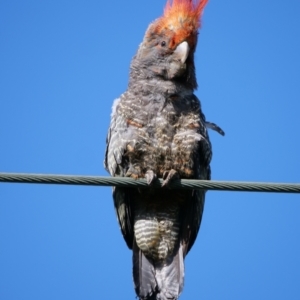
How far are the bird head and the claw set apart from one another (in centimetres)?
126

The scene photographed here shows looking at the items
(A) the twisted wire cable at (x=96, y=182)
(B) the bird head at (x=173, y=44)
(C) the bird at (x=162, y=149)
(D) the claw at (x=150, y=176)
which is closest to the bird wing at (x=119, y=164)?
(C) the bird at (x=162, y=149)

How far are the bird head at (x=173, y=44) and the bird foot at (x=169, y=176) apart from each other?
119 cm

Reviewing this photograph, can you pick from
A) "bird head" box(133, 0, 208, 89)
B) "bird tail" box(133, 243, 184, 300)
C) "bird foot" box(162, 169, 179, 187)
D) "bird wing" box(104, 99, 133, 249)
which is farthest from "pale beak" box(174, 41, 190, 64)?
"bird tail" box(133, 243, 184, 300)

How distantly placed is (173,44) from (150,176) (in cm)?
173

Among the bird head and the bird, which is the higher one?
the bird head

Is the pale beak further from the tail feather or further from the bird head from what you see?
the tail feather

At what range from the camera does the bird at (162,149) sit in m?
6.53

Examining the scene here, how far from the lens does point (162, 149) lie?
6488 mm

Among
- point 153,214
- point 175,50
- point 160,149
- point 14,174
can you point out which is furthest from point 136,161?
point 14,174

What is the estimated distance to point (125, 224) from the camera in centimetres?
700

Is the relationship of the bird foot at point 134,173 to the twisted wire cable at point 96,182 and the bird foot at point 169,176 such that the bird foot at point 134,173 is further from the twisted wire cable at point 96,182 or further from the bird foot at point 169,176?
the twisted wire cable at point 96,182

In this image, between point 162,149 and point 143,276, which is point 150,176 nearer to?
point 162,149

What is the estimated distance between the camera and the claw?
6.12 m

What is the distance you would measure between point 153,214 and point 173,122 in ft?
3.71
